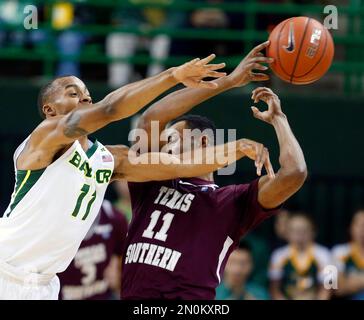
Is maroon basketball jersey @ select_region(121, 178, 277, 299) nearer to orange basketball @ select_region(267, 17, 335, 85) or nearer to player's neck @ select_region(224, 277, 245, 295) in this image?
orange basketball @ select_region(267, 17, 335, 85)

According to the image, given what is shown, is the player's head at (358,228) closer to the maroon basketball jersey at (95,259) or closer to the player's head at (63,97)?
the maroon basketball jersey at (95,259)

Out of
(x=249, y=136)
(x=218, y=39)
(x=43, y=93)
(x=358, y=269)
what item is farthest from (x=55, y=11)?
(x=43, y=93)

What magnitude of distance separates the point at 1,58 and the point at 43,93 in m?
6.25

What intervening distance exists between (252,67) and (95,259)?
11.3ft

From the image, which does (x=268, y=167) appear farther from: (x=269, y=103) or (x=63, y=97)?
(x=63, y=97)

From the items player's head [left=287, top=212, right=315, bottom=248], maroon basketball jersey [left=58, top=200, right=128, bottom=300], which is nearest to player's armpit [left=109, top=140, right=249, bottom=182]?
maroon basketball jersey [left=58, top=200, right=128, bottom=300]

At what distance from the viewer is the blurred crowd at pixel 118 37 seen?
1305 cm

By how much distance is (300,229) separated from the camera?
11.3 meters

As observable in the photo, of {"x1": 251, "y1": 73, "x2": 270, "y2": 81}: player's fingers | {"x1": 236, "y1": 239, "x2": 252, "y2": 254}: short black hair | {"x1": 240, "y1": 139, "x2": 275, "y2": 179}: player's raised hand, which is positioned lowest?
{"x1": 236, "y1": 239, "x2": 252, "y2": 254}: short black hair

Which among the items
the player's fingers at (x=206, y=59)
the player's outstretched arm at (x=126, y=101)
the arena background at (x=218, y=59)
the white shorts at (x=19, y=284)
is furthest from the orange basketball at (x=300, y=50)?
the arena background at (x=218, y=59)

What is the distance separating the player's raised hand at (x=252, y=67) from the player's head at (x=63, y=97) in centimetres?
115

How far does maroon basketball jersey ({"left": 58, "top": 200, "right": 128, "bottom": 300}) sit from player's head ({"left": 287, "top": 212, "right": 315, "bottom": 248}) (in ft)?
7.00

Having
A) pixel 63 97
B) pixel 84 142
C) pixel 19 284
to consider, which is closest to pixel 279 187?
pixel 84 142

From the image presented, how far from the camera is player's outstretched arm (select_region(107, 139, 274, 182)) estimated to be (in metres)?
7.16
